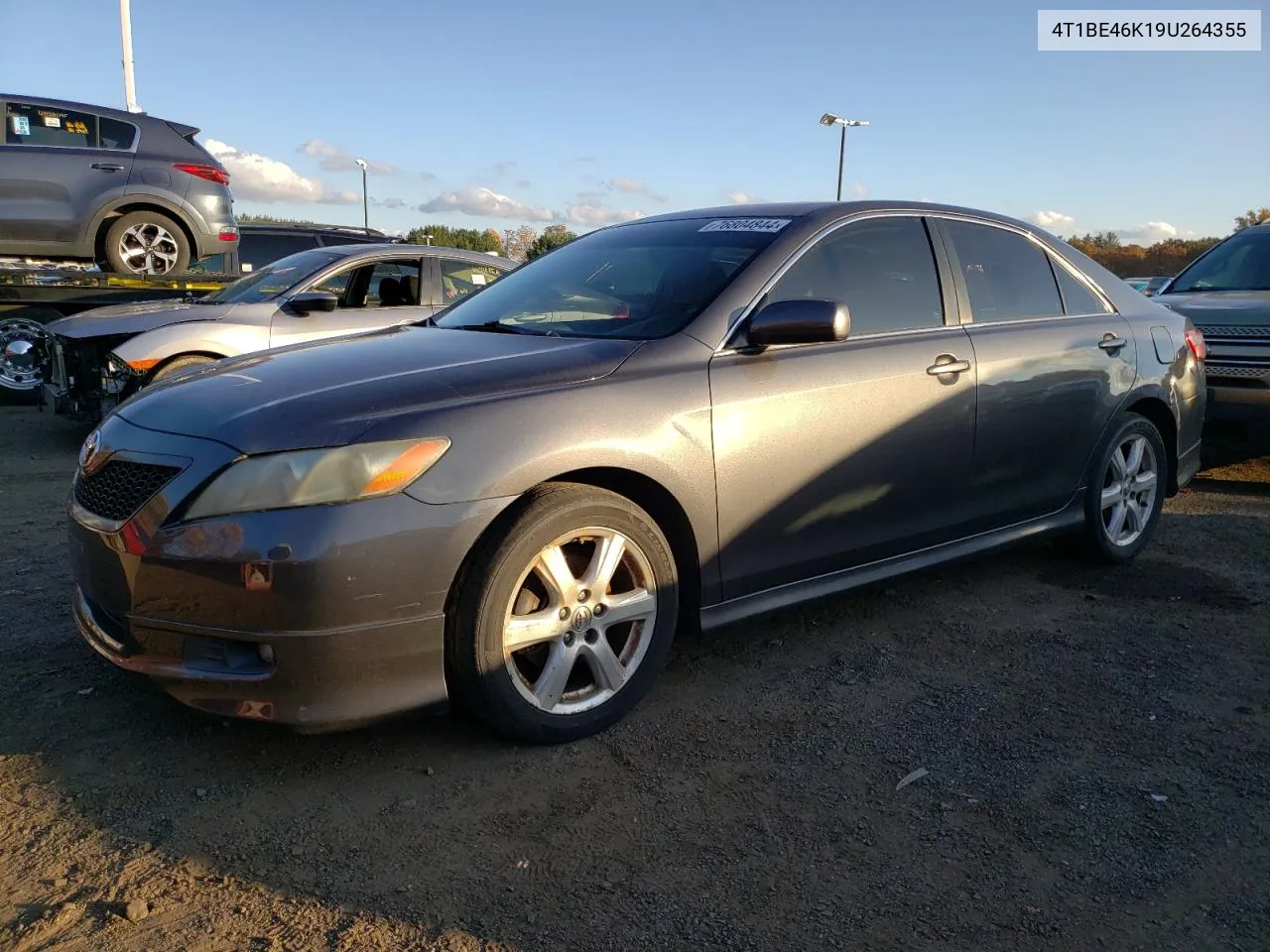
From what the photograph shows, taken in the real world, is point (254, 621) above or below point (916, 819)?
above

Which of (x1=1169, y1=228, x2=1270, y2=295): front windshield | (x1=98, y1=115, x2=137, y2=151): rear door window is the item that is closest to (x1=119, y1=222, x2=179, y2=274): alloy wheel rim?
(x1=98, y1=115, x2=137, y2=151): rear door window

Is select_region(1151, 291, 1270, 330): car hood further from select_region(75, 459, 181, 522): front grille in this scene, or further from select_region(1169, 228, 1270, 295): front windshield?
select_region(75, 459, 181, 522): front grille

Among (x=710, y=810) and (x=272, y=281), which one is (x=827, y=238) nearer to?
(x=710, y=810)

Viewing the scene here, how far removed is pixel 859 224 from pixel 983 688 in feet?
5.92

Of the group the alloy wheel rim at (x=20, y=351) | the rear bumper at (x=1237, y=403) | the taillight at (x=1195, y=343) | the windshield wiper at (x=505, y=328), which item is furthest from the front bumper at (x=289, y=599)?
the alloy wheel rim at (x=20, y=351)

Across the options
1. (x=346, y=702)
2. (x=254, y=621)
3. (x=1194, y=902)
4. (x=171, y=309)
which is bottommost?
(x=1194, y=902)

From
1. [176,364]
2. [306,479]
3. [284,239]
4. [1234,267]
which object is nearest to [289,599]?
[306,479]

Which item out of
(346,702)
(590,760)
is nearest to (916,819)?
(590,760)

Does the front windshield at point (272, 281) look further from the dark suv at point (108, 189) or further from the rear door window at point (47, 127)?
the rear door window at point (47, 127)

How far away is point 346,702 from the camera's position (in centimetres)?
263

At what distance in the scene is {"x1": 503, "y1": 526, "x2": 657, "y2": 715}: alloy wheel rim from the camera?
2.90 m

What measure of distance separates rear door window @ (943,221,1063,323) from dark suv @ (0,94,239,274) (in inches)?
303

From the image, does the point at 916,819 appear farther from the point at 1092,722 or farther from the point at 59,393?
the point at 59,393

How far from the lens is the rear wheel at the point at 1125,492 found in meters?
4.67
